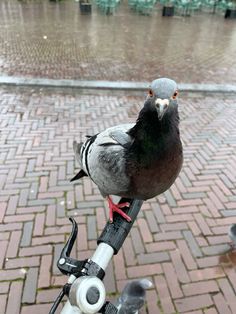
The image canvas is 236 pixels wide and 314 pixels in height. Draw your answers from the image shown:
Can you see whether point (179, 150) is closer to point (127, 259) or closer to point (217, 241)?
point (127, 259)

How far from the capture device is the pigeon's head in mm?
1633

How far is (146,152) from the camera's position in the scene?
188 centimetres

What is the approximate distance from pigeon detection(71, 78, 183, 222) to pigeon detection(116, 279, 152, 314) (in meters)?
0.76

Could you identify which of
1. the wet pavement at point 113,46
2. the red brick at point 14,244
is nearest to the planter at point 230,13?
the wet pavement at point 113,46

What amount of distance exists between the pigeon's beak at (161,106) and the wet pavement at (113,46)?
626 cm

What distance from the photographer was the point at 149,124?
6.00ft

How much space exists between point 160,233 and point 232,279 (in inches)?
33.2

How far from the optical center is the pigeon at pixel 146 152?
1.72 metres

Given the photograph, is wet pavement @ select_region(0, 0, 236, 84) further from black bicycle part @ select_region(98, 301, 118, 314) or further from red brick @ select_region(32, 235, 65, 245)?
black bicycle part @ select_region(98, 301, 118, 314)

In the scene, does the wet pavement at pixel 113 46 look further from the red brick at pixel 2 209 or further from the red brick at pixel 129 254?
the red brick at pixel 129 254

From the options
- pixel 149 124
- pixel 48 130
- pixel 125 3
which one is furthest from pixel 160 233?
pixel 125 3

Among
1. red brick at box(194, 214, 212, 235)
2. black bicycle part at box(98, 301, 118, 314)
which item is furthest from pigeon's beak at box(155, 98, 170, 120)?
red brick at box(194, 214, 212, 235)

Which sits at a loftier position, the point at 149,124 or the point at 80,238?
the point at 149,124

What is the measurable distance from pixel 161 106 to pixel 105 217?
2.08 meters
